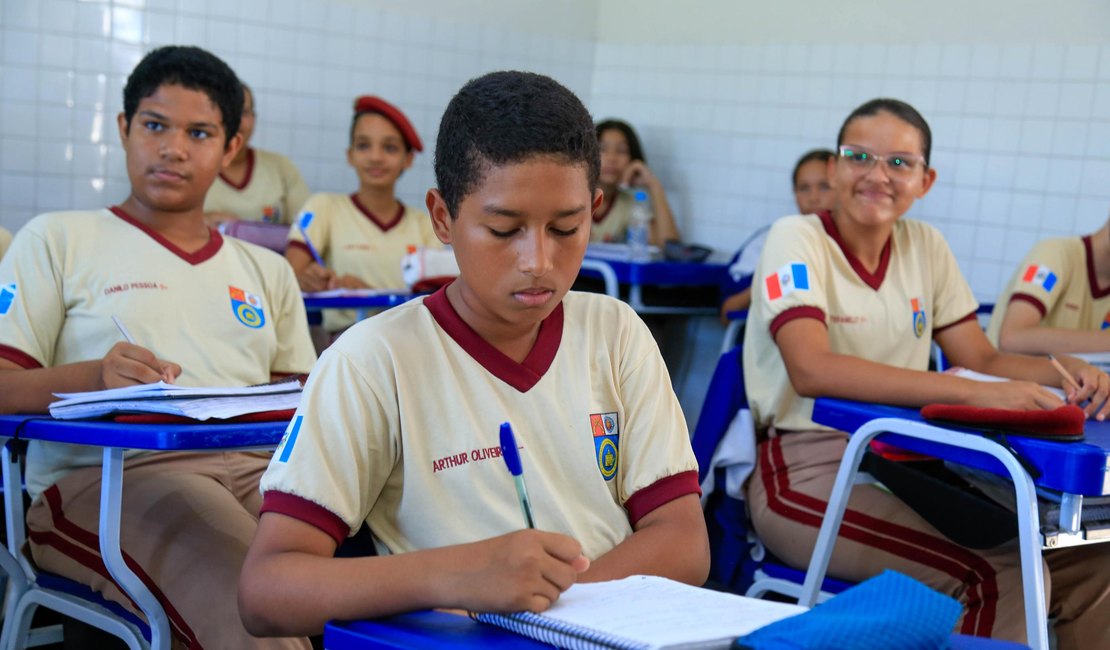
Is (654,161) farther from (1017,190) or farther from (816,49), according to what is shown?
(1017,190)

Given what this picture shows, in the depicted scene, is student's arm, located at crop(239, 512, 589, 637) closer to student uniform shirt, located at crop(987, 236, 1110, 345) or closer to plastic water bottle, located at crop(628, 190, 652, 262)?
student uniform shirt, located at crop(987, 236, 1110, 345)

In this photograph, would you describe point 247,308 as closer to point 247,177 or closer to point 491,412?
point 491,412

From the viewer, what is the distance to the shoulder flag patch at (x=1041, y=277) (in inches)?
129

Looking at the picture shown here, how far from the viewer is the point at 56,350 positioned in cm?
216

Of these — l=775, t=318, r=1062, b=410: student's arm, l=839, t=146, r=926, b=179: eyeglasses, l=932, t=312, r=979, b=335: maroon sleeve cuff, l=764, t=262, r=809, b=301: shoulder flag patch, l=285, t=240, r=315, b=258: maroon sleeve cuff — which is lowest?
l=775, t=318, r=1062, b=410: student's arm

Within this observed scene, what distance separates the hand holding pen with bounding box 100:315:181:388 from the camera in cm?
190

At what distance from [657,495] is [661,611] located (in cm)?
43

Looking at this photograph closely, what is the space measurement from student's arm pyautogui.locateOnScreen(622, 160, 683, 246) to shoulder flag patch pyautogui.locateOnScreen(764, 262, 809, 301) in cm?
278

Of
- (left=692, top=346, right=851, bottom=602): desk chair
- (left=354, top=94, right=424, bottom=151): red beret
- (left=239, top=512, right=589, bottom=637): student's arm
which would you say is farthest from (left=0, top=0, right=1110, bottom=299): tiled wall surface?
(left=239, top=512, right=589, bottom=637): student's arm

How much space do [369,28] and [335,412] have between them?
420 cm

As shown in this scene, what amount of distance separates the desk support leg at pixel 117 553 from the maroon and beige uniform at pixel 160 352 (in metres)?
0.03

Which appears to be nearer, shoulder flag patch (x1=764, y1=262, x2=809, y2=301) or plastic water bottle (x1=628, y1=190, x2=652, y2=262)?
shoulder flag patch (x1=764, y1=262, x2=809, y2=301)

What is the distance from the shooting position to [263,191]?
187 inches

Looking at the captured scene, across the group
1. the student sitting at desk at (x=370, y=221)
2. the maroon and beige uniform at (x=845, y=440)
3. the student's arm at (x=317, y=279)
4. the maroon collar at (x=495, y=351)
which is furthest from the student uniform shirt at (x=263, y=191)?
the maroon collar at (x=495, y=351)
